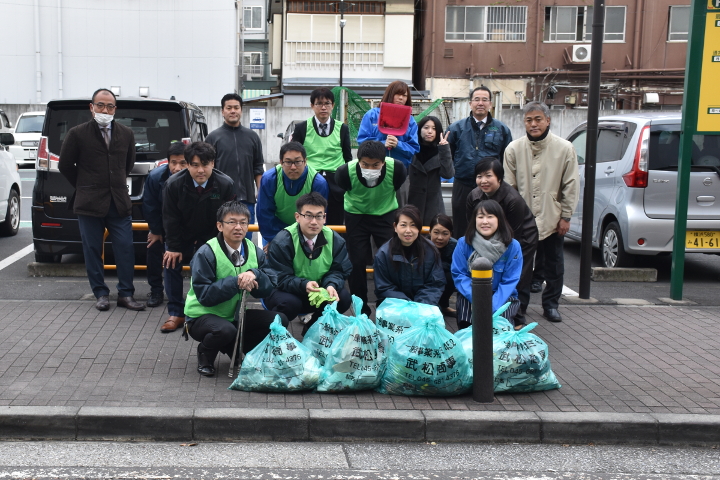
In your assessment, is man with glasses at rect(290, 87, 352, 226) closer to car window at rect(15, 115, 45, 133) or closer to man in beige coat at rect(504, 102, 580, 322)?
man in beige coat at rect(504, 102, 580, 322)

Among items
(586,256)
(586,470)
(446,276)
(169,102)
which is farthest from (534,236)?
(169,102)

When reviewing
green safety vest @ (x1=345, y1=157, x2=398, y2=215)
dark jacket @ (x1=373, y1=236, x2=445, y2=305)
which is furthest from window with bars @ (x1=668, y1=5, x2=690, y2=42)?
dark jacket @ (x1=373, y1=236, x2=445, y2=305)

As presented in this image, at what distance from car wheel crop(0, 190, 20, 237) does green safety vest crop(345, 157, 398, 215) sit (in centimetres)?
670

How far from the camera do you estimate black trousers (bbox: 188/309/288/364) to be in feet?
16.7

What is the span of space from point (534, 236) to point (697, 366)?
62.7 inches

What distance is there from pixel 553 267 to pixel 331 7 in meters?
27.9

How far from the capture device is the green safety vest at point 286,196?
641cm

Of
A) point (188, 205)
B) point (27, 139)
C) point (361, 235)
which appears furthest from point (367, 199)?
point (27, 139)

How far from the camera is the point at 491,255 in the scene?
19.1 feet

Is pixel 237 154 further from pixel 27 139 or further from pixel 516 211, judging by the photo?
pixel 27 139

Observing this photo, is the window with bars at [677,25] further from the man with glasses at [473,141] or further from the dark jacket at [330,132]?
the dark jacket at [330,132]

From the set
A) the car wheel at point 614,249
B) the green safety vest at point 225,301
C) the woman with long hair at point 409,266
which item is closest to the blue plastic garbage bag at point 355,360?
the green safety vest at point 225,301

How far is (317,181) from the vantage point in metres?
6.51

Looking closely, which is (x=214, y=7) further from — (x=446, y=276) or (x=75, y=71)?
(x=446, y=276)
